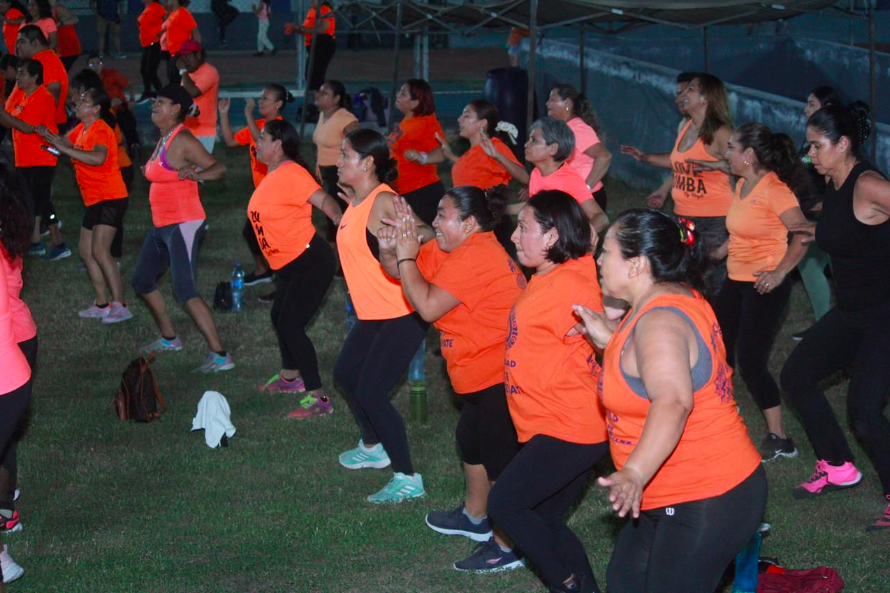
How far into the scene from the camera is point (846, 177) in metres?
5.59

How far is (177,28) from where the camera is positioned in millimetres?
14922

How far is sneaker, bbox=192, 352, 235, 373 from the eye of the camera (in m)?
8.52

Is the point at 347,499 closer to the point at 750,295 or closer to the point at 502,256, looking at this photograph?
the point at 502,256

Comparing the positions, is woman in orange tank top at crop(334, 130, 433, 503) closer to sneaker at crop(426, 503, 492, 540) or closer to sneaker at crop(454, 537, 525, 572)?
sneaker at crop(426, 503, 492, 540)

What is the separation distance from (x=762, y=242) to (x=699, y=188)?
1.45 m

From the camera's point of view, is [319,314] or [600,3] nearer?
[319,314]

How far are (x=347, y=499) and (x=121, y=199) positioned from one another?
14.7ft

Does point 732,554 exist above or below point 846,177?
below

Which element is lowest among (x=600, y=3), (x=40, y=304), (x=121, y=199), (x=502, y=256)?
(x=40, y=304)

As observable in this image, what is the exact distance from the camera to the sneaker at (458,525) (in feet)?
18.3

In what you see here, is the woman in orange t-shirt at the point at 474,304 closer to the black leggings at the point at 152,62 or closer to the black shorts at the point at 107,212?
the black shorts at the point at 107,212

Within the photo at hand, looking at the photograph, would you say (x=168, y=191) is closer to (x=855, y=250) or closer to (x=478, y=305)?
(x=478, y=305)

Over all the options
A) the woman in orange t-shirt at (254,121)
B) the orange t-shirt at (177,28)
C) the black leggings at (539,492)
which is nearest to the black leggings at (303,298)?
the woman in orange t-shirt at (254,121)

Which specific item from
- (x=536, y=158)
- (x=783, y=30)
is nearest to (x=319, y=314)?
(x=536, y=158)
